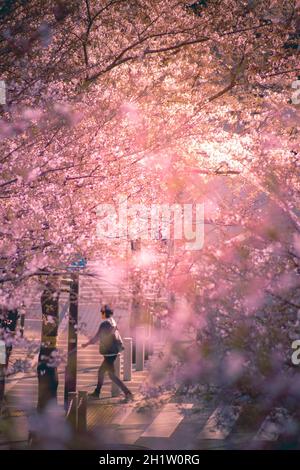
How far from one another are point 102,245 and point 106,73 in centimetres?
272

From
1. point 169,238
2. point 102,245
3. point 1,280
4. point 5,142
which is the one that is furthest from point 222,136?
point 1,280

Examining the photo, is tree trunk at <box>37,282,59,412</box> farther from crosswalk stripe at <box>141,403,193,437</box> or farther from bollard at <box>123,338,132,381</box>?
bollard at <box>123,338,132,381</box>

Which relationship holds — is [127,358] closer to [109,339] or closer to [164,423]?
[109,339]

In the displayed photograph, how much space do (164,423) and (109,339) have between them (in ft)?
8.70

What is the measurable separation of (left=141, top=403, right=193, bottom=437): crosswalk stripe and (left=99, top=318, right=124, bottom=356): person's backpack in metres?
1.61

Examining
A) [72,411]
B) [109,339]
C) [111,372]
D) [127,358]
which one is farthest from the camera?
[127,358]

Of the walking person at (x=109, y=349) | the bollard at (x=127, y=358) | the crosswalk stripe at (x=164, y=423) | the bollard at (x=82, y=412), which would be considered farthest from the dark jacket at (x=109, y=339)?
the bollard at (x=82, y=412)

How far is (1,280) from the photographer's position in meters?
9.72

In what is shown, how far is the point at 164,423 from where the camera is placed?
42.1 feet

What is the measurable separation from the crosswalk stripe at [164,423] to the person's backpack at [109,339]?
1.61 metres

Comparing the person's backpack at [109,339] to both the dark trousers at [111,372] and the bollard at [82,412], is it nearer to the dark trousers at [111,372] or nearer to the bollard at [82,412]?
the dark trousers at [111,372]

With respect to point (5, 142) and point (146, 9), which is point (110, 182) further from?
point (146, 9)

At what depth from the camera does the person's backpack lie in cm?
1492

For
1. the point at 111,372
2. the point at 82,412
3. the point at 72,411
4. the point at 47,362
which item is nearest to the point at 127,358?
the point at 111,372
